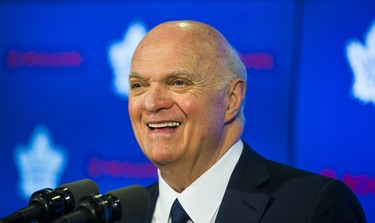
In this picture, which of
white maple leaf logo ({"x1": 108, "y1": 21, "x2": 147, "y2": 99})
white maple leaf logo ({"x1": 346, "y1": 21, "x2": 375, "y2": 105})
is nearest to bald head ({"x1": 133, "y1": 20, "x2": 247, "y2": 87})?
white maple leaf logo ({"x1": 346, "y1": 21, "x2": 375, "y2": 105})

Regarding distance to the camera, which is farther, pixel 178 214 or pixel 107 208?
pixel 178 214

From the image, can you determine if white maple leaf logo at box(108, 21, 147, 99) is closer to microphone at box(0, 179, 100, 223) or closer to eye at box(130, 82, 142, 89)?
eye at box(130, 82, 142, 89)

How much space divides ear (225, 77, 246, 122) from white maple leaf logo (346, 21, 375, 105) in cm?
77

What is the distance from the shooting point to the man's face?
199cm

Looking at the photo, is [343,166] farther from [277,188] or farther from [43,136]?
[43,136]

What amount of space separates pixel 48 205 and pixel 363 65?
1686mm

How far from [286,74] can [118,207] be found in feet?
5.20

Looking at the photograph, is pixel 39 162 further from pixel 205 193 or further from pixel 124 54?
pixel 205 193

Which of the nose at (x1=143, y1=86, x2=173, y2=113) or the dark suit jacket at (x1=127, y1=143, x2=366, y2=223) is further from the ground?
the nose at (x1=143, y1=86, x2=173, y2=113)

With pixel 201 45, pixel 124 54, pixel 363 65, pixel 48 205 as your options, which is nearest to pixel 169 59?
pixel 201 45

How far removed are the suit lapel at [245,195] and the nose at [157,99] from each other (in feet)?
1.17

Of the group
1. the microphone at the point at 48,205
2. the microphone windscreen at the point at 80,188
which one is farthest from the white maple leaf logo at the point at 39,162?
the microphone at the point at 48,205

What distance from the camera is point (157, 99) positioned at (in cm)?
198

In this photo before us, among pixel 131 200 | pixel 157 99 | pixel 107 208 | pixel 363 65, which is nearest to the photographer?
pixel 107 208
